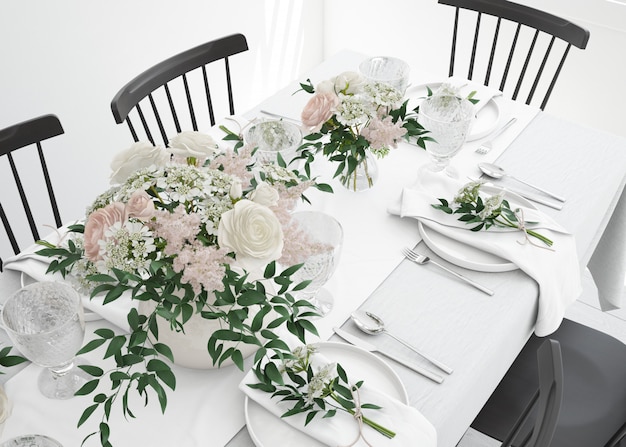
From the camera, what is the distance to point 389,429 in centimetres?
106

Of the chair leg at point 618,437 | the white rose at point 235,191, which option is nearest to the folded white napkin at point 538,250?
the chair leg at point 618,437

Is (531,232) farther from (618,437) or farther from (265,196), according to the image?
(265,196)

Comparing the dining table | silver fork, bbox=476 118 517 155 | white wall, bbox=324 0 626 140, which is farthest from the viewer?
white wall, bbox=324 0 626 140

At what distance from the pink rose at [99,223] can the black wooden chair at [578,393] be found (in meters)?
0.93

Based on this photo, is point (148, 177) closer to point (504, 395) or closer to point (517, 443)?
point (517, 443)

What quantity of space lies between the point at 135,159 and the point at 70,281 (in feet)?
1.17

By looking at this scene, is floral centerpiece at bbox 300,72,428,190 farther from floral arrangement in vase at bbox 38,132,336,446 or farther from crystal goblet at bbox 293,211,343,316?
floral arrangement in vase at bbox 38,132,336,446

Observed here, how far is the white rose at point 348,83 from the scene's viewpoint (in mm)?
1471

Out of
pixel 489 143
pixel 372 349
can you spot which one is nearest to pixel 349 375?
pixel 372 349

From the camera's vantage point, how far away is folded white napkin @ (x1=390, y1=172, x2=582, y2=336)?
4.52ft

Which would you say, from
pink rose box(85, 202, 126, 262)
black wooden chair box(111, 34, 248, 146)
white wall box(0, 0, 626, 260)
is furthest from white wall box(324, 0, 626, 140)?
pink rose box(85, 202, 126, 262)

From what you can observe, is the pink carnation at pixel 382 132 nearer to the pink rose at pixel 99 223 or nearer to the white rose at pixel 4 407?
the pink rose at pixel 99 223

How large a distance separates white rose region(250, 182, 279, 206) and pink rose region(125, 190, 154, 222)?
5.9 inches

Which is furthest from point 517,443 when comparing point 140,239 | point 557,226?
point 140,239
